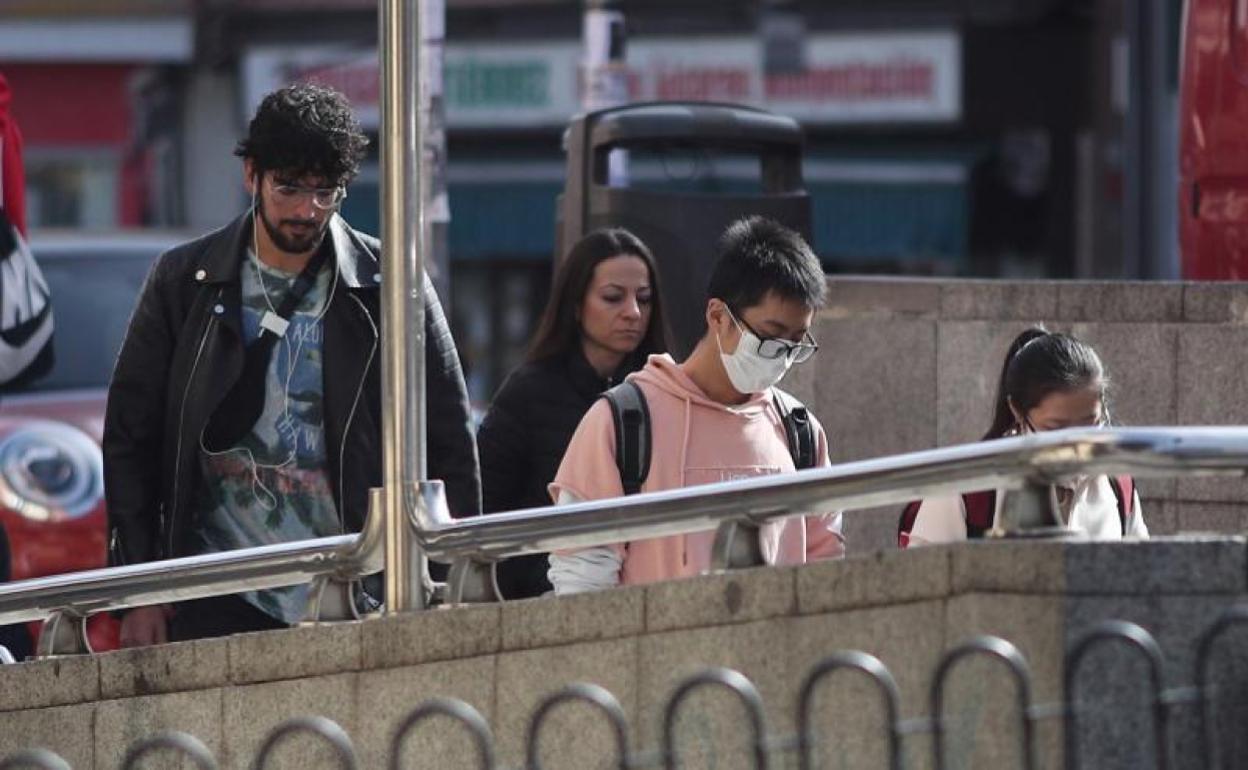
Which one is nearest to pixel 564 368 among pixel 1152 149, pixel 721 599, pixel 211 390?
pixel 211 390

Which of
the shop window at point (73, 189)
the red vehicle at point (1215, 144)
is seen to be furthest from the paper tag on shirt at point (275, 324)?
the shop window at point (73, 189)

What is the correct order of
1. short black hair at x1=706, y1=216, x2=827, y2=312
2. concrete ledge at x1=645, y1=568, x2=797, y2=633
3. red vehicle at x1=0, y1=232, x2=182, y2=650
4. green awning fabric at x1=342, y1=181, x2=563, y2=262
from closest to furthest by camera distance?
concrete ledge at x1=645, y1=568, x2=797, y2=633
short black hair at x1=706, y1=216, x2=827, y2=312
red vehicle at x1=0, y1=232, x2=182, y2=650
green awning fabric at x1=342, y1=181, x2=563, y2=262

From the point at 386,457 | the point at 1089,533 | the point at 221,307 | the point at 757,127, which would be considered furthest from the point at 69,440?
the point at 1089,533

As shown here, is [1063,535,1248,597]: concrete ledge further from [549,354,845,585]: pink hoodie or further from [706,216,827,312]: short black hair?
[706,216,827,312]: short black hair

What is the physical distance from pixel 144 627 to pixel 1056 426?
6.53 ft

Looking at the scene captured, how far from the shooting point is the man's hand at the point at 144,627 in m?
6.22

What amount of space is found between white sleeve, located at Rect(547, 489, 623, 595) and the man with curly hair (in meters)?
0.70

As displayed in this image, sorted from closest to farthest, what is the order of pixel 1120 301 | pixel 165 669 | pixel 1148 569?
1. pixel 1148 569
2. pixel 165 669
3. pixel 1120 301

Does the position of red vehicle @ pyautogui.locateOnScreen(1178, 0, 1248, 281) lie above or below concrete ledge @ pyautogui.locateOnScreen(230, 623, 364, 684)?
above

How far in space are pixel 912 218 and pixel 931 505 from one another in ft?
57.7

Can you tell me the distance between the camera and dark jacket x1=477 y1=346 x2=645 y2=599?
6934 millimetres

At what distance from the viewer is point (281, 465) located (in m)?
6.15

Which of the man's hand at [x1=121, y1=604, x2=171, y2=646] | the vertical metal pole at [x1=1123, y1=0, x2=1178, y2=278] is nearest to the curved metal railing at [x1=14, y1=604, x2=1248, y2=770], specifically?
the man's hand at [x1=121, y1=604, x2=171, y2=646]

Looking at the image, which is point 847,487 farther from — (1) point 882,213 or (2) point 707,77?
(2) point 707,77
